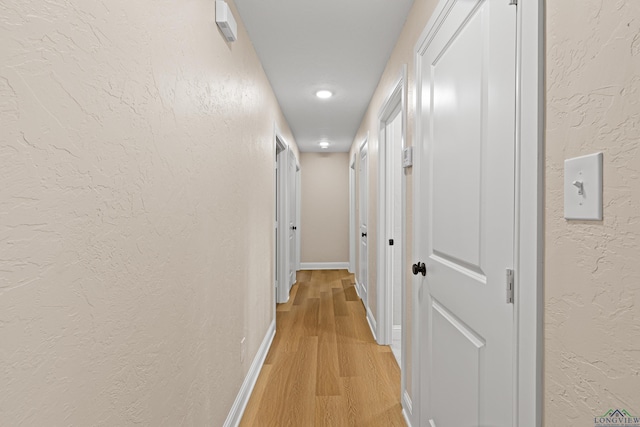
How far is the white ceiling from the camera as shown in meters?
1.91

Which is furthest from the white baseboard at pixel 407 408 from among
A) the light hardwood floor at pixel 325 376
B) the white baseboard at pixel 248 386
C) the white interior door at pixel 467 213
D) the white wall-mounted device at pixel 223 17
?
the white wall-mounted device at pixel 223 17

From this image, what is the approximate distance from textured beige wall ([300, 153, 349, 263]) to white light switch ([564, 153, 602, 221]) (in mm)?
6092

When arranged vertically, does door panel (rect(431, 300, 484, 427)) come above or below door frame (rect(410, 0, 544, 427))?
below

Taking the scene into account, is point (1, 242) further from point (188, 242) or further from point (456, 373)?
point (456, 373)

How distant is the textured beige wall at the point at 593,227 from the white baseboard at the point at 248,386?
1530mm

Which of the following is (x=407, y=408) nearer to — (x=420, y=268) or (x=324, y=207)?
(x=420, y=268)

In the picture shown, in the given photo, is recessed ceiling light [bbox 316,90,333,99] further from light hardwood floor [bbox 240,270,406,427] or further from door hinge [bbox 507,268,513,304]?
door hinge [bbox 507,268,513,304]

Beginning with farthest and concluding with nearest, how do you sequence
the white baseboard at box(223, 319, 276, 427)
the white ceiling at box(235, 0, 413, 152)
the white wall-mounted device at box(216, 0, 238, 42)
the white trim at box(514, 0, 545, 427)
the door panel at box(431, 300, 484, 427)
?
the white ceiling at box(235, 0, 413, 152)
the white baseboard at box(223, 319, 276, 427)
the white wall-mounted device at box(216, 0, 238, 42)
the door panel at box(431, 300, 484, 427)
the white trim at box(514, 0, 545, 427)

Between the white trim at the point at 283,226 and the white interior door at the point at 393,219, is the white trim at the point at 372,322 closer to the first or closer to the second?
the white interior door at the point at 393,219

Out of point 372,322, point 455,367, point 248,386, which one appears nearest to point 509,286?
point 455,367

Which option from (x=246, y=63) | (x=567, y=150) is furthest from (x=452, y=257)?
(x=246, y=63)

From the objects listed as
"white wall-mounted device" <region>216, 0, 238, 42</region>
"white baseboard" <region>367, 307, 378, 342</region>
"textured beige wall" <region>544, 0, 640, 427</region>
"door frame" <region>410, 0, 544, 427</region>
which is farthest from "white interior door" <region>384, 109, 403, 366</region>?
"textured beige wall" <region>544, 0, 640, 427</region>

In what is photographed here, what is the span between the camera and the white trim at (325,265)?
22.2 ft

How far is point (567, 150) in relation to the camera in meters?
0.71
